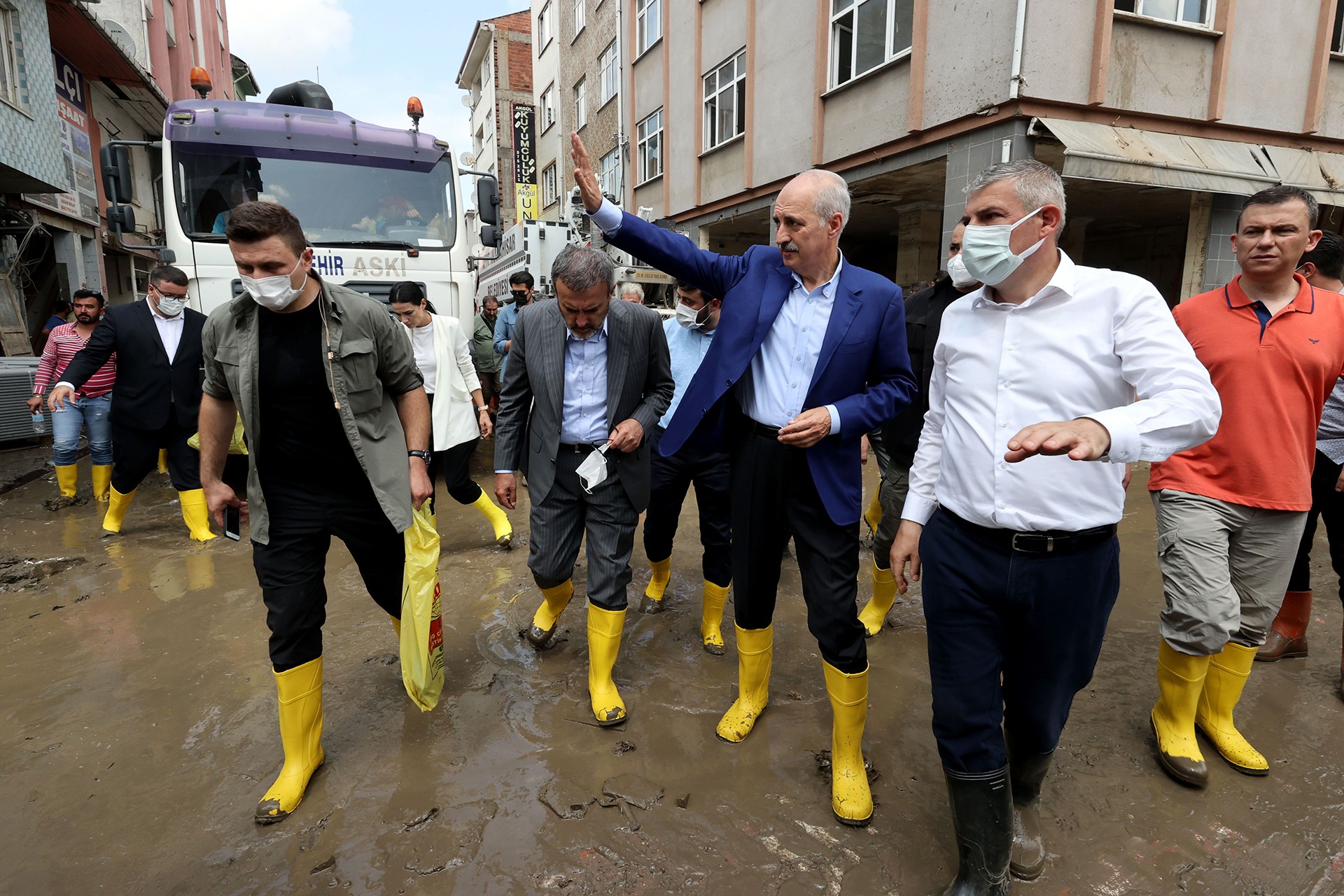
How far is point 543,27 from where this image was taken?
27.7 metres

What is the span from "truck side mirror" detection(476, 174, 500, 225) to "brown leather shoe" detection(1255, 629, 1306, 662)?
22.8 ft

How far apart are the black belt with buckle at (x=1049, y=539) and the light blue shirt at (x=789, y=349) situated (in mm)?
822

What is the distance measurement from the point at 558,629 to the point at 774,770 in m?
1.61

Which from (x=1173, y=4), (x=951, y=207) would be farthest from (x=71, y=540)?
(x=1173, y=4)

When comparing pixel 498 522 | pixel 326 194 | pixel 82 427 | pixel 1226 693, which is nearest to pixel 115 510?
pixel 82 427

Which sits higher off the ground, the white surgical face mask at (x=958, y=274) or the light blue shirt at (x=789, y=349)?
the white surgical face mask at (x=958, y=274)

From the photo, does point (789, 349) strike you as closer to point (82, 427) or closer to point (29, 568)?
point (29, 568)

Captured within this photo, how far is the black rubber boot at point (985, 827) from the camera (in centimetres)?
198

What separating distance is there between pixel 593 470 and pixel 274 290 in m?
1.36

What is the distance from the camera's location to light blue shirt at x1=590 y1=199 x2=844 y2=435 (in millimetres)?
2537

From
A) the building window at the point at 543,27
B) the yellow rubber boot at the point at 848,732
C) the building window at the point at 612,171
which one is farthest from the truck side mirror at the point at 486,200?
the building window at the point at 543,27

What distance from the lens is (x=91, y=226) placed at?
49.4 ft

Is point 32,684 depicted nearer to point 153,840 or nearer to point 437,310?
point 153,840

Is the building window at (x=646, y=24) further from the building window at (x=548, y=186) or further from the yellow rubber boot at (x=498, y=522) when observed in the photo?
the yellow rubber boot at (x=498, y=522)
